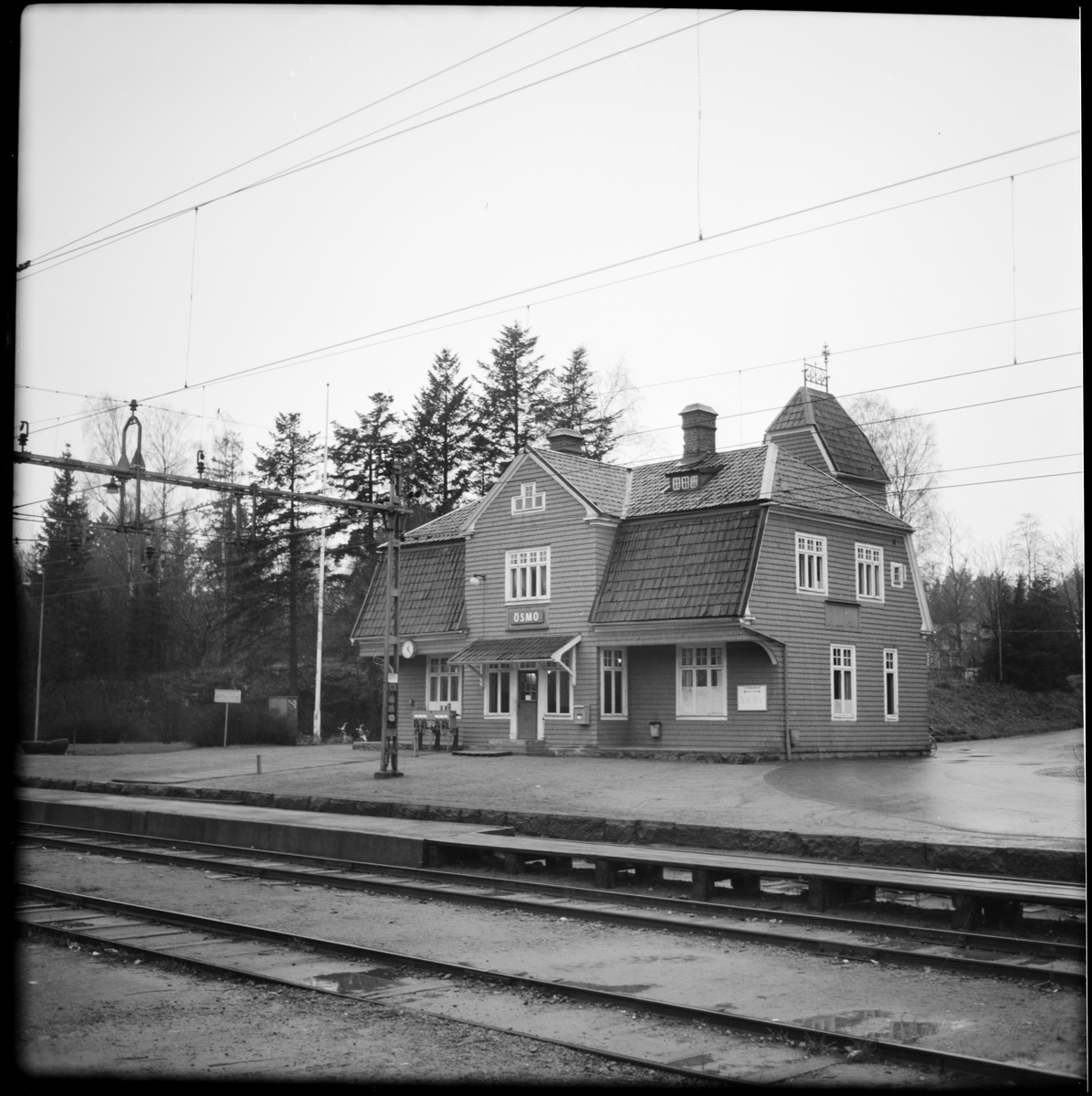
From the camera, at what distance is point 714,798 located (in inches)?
782

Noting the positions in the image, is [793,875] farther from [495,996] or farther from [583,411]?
[583,411]

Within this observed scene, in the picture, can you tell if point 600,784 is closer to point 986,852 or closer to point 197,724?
point 986,852

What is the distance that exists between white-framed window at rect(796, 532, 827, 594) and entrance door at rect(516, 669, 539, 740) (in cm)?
800

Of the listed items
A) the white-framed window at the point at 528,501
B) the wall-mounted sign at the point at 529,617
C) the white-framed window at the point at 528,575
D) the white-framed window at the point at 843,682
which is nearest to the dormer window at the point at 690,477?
the white-framed window at the point at 528,501

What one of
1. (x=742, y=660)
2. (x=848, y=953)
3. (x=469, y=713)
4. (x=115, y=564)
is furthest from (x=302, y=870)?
(x=115, y=564)

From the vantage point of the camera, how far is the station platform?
13883 mm

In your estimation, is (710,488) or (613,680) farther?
(613,680)

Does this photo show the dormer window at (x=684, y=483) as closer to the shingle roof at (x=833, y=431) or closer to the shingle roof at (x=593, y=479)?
the shingle roof at (x=593, y=479)

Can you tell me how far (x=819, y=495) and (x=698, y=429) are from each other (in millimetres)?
4247

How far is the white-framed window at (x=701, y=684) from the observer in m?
29.7

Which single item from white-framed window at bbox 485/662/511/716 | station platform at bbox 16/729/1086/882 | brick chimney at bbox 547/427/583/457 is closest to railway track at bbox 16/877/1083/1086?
station platform at bbox 16/729/1086/882

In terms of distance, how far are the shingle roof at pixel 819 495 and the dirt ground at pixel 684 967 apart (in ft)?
63.0

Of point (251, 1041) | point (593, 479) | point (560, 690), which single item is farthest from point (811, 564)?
point (251, 1041)

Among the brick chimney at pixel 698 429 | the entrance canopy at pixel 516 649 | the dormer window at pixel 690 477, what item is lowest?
the entrance canopy at pixel 516 649
